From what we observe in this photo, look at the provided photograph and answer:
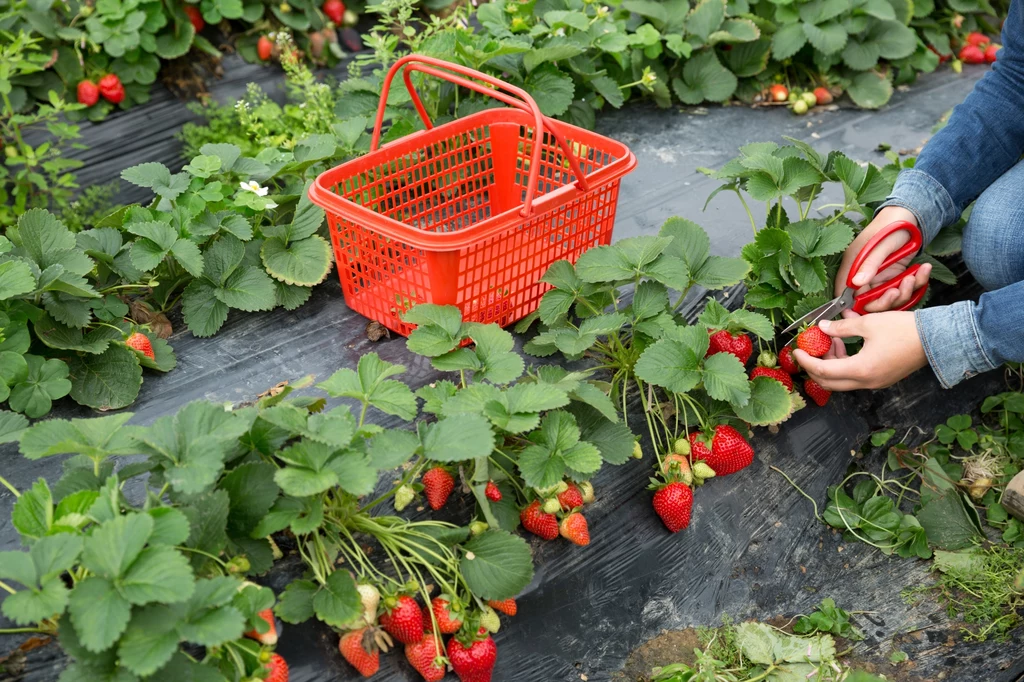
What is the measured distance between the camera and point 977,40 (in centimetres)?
379

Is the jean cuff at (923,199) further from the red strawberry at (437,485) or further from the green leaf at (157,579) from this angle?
the green leaf at (157,579)

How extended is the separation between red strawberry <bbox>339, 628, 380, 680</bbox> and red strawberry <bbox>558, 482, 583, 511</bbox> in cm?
41

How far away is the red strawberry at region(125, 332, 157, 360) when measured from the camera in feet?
6.23

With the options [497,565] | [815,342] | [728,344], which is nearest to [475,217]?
[728,344]

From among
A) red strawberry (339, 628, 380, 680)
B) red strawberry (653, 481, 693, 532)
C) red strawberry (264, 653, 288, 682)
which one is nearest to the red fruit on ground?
red strawberry (653, 481, 693, 532)

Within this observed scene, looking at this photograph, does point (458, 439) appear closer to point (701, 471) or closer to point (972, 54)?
point (701, 471)

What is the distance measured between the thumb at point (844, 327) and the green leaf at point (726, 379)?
0.26 metres

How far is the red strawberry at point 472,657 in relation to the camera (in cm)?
143

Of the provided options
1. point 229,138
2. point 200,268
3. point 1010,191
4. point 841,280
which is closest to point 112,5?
point 229,138

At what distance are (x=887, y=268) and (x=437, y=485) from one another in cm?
115

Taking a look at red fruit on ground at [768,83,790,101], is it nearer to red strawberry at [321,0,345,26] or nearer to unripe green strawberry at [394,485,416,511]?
red strawberry at [321,0,345,26]

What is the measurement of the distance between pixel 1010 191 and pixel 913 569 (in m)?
0.88

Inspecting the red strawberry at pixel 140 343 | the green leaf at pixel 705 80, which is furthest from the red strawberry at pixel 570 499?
the green leaf at pixel 705 80

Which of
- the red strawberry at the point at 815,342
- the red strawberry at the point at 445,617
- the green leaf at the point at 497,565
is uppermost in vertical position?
the red strawberry at the point at 815,342
